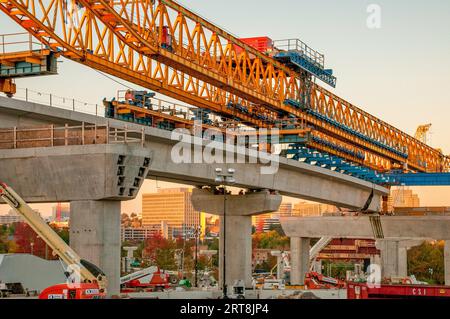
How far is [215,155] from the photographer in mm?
51406

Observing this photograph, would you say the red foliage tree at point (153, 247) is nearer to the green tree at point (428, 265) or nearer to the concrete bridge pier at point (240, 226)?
the green tree at point (428, 265)

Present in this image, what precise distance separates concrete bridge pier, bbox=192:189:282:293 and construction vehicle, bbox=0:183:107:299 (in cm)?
2422

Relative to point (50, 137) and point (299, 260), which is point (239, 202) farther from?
point (299, 260)

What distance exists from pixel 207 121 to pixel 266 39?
10747 millimetres

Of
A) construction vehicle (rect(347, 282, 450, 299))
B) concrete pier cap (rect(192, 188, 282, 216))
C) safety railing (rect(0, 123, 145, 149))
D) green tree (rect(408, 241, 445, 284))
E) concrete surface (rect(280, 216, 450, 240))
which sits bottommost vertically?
green tree (rect(408, 241, 445, 284))

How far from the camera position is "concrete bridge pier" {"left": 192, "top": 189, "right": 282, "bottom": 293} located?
58.0 metres

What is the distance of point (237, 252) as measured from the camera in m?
58.2

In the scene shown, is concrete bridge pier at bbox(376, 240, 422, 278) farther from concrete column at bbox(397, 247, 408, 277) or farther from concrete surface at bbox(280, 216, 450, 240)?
concrete surface at bbox(280, 216, 450, 240)

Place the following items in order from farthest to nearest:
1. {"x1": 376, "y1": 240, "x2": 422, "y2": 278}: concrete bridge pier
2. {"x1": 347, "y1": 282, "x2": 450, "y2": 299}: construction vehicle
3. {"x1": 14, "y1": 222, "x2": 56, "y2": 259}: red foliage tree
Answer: {"x1": 14, "y1": 222, "x2": 56, "y2": 259}: red foliage tree, {"x1": 376, "y1": 240, "x2": 422, "y2": 278}: concrete bridge pier, {"x1": 347, "y1": 282, "x2": 450, "y2": 299}: construction vehicle

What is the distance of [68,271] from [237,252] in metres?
26.2

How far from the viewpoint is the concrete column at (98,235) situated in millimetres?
35781

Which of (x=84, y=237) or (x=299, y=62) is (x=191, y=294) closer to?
(x=84, y=237)

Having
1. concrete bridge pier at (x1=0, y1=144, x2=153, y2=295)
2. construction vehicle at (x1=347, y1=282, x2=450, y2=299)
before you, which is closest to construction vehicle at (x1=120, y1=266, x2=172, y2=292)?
construction vehicle at (x1=347, y1=282, x2=450, y2=299)

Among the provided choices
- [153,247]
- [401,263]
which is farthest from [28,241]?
[401,263]
